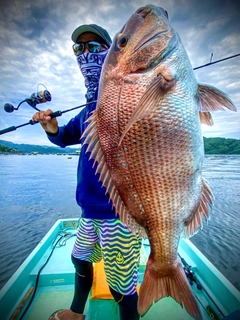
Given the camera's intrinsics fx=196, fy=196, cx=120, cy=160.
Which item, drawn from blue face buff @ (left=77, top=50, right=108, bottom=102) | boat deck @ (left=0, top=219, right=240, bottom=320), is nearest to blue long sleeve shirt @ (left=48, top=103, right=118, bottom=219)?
blue face buff @ (left=77, top=50, right=108, bottom=102)

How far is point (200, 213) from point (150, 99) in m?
0.84

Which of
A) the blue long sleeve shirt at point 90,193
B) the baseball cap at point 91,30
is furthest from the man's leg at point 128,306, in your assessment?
the baseball cap at point 91,30

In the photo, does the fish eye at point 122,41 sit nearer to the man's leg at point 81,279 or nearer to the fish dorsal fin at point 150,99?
the fish dorsal fin at point 150,99

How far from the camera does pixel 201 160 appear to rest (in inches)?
47.6

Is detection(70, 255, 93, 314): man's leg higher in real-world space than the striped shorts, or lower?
lower

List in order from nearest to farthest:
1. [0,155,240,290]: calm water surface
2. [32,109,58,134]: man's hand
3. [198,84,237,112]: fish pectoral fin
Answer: [198,84,237,112]: fish pectoral fin
[32,109,58,134]: man's hand
[0,155,240,290]: calm water surface

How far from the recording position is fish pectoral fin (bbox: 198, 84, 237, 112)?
46.7 inches

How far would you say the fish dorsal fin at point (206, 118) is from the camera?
1303 mm

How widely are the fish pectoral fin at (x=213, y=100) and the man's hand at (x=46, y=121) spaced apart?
5.13 ft

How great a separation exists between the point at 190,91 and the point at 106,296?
2839mm

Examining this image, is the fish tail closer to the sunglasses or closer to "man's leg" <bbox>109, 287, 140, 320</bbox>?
"man's leg" <bbox>109, 287, 140, 320</bbox>

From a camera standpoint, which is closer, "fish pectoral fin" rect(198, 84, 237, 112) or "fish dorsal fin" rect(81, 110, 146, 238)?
"fish pectoral fin" rect(198, 84, 237, 112)

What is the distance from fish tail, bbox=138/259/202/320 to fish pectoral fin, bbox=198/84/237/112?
1071 millimetres

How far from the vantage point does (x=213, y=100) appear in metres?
1.19
